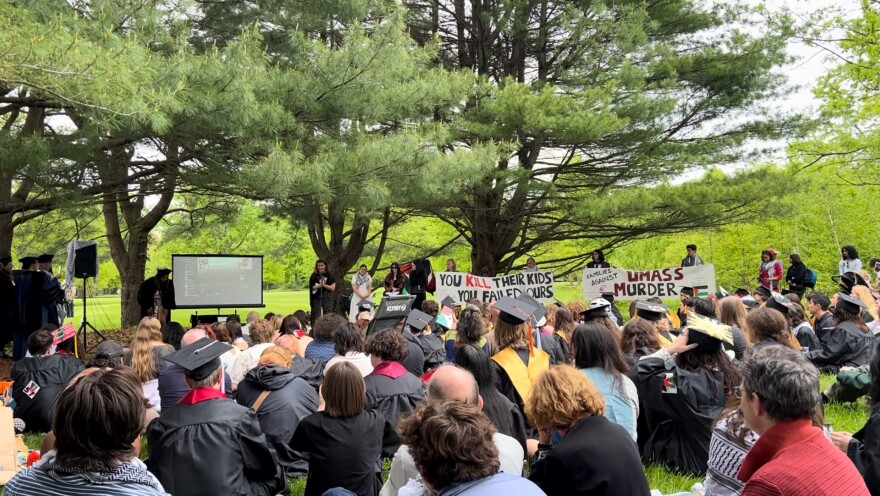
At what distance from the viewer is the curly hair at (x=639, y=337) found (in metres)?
6.00

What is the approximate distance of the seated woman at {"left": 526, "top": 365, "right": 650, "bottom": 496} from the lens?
2.75m

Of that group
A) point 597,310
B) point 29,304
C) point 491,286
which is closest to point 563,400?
point 597,310

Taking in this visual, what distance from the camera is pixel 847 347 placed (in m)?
7.39

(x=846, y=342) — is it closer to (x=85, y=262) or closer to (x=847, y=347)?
(x=847, y=347)

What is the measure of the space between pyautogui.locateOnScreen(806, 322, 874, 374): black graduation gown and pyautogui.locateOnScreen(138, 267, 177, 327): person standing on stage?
1213cm

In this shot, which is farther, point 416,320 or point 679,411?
point 416,320

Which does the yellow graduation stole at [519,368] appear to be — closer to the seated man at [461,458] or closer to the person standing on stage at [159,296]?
the seated man at [461,458]

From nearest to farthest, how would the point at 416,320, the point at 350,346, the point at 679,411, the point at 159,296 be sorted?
the point at 679,411
the point at 350,346
the point at 416,320
the point at 159,296

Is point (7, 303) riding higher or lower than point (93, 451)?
lower

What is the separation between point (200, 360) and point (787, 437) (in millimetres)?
2944

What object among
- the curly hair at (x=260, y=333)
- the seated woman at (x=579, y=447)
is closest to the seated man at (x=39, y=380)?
the curly hair at (x=260, y=333)

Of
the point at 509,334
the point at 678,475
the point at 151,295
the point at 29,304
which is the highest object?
the point at 509,334

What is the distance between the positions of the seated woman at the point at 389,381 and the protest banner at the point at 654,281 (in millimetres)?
8615

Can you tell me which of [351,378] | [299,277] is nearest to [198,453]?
[351,378]
